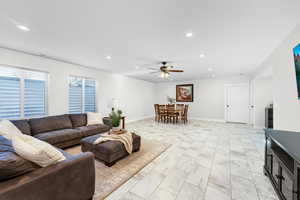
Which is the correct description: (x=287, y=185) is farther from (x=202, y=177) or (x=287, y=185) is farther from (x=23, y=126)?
(x=23, y=126)

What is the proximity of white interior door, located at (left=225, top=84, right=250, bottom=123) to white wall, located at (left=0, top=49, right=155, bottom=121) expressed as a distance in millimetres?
4530

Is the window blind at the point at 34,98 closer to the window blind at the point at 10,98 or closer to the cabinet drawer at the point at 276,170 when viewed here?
the window blind at the point at 10,98

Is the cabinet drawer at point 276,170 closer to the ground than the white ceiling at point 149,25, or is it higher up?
closer to the ground

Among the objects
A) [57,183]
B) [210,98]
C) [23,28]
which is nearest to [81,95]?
[23,28]

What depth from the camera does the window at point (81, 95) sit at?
439cm

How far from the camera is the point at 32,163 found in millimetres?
1245

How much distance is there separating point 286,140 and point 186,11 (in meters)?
2.04

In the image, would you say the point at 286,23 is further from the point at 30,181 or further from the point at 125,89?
the point at 125,89

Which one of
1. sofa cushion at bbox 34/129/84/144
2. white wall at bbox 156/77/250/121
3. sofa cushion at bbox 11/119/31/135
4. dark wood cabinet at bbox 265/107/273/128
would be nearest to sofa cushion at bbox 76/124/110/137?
sofa cushion at bbox 34/129/84/144

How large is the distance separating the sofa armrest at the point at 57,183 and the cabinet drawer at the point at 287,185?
2.15m

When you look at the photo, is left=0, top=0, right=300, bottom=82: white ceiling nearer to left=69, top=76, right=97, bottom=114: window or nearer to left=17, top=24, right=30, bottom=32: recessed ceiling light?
left=17, top=24, right=30, bottom=32: recessed ceiling light

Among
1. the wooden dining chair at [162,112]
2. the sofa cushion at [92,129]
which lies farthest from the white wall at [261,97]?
the sofa cushion at [92,129]

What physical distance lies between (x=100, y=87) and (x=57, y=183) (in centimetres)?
440

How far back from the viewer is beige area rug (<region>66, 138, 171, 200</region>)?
1756 mm
